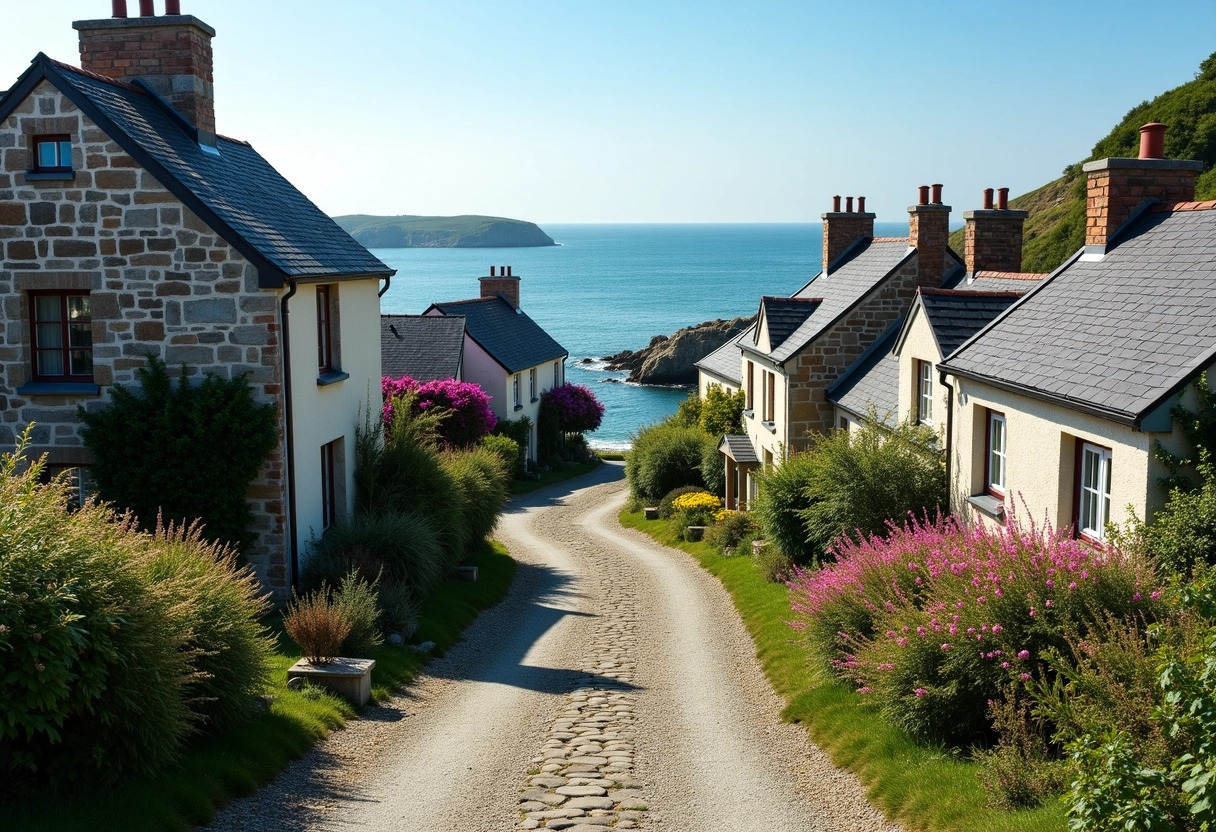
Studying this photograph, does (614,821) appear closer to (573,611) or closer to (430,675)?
(430,675)

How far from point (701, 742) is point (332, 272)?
33.5ft

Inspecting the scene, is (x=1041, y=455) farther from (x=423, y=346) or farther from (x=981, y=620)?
(x=423, y=346)

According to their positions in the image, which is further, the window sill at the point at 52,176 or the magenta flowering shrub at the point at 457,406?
the magenta flowering shrub at the point at 457,406

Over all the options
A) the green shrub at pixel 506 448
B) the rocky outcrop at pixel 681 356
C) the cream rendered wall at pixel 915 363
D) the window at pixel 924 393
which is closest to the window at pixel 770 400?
the cream rendered wall at pixel 915 363

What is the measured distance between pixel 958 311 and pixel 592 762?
11.0m

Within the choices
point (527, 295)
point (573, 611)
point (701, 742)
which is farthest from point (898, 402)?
point (527, 295)

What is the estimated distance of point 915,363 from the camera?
19.4 m

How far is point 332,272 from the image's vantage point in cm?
1762

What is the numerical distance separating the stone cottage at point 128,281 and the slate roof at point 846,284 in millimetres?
12907

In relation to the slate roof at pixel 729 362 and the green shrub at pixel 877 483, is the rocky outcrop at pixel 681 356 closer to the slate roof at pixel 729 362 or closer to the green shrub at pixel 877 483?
the slate roof at pixel 729 362

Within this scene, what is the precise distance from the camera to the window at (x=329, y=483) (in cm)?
1889

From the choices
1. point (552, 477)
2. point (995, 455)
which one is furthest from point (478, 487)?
point (552, 477)

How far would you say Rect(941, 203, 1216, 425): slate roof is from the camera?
Answer: 10906 millimetres

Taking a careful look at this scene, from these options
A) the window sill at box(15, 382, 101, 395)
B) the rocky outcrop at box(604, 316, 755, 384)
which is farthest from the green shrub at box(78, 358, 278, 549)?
the rocky outcrop at box(604, 316, 755, 384)
